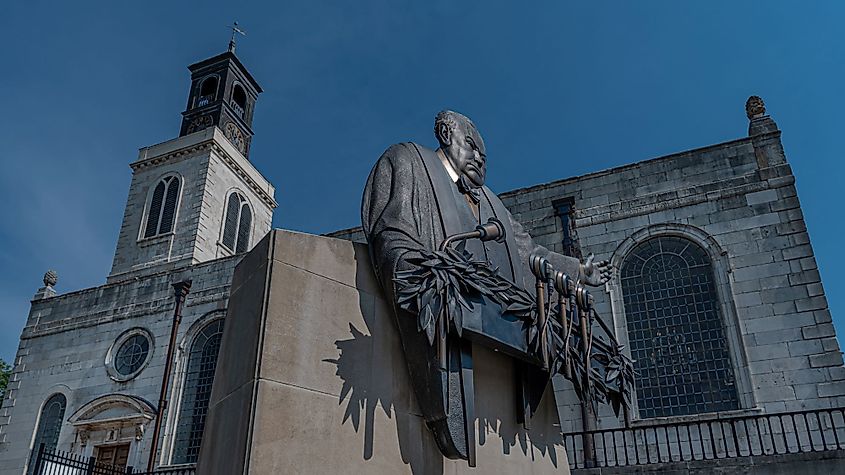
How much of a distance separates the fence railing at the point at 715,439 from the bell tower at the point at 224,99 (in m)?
28.3

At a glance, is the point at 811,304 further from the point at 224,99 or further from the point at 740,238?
the point at 224,99

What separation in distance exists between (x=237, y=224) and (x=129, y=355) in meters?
13.0

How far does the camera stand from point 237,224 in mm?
35281

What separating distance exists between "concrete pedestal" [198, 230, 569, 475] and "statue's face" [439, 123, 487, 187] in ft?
4.02

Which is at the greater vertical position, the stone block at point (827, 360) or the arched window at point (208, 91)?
the arched window at point (208, 91)

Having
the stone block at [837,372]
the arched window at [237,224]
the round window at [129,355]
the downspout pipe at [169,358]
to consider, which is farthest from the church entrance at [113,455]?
the stone block at [837,372]

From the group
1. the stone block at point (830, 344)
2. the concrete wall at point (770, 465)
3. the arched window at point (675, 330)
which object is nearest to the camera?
the concrete wall at point (770, 465)

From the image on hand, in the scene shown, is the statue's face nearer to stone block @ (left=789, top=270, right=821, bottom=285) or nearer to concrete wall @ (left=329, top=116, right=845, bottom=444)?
concrete wall @ (left=329, top=116, right=845, bottom=444)

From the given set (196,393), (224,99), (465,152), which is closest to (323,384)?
(465,152)

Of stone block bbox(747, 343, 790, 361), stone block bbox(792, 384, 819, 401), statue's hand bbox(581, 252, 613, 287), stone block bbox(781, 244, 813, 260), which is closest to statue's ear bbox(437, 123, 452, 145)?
statue's hand bbox(581, 252, 613, 287)

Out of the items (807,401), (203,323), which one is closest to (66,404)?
(203,323)

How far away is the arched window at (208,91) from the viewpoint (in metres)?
39.0

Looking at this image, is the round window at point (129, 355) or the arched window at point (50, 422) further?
the arched window at point (50, 422)

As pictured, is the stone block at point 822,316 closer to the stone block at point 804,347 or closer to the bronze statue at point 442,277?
the stone block at point 804,347
